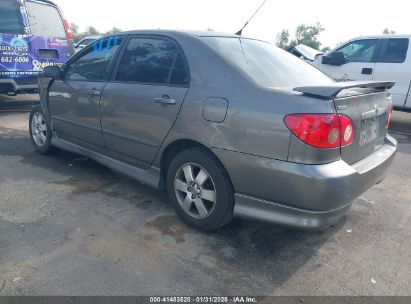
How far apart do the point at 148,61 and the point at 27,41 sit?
16.8 ft

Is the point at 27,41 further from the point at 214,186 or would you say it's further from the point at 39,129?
the point at 214,186

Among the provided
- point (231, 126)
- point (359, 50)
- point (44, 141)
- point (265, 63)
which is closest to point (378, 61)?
point (359, 50)

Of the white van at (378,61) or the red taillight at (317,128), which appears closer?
the red taillight at (317,128)

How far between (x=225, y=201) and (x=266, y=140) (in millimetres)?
609

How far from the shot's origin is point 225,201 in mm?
2729

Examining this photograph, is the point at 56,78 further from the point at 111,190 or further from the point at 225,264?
the point at 225,264

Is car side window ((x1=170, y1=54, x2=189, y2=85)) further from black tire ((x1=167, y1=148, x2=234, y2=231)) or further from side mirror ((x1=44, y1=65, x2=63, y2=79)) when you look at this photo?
side mirror ((x1=44, y1=65, x2=63, y2=79))

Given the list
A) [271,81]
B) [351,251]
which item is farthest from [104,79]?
[351,251]

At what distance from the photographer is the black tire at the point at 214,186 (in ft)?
8.93

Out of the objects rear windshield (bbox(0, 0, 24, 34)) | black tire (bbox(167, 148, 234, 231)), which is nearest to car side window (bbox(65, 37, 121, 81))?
black tire (bbox(167, 148, 234, 231))

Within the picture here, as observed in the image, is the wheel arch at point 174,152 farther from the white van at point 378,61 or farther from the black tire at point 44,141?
the white van at point 378,61

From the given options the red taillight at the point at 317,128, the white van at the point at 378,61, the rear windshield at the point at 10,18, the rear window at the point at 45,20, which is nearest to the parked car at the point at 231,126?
the red taillight at the point at 317,128

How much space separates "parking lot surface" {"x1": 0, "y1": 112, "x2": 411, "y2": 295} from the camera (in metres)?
2.33

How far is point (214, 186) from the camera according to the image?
2.77m
